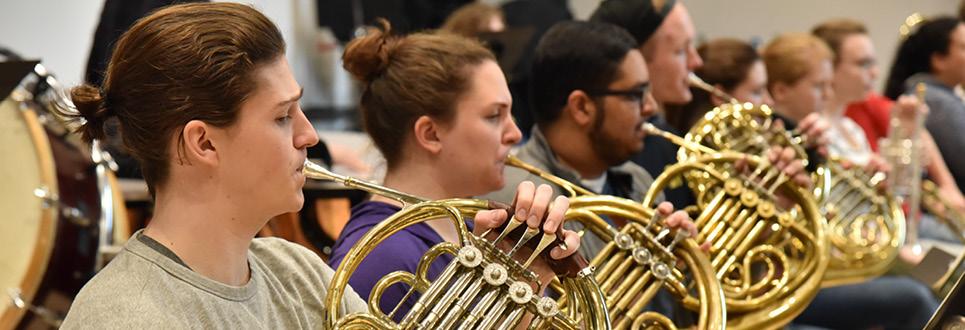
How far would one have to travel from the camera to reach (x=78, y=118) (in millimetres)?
1478

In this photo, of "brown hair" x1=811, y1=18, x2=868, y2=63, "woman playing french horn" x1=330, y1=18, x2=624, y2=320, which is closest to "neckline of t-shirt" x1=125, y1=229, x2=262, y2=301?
"woman playing french horn" x1=330, y1=18, x2=624, y2=320

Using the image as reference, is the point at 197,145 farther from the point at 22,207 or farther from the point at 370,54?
the point at 22,207

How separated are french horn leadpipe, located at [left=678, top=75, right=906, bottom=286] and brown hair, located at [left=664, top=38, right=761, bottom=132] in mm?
345

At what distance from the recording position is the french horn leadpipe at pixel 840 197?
2.89 metres

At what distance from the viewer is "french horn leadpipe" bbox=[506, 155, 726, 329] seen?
6.65 feet

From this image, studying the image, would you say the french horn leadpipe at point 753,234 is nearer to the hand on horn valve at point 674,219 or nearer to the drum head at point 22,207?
the hand on horn valve at point 674,219

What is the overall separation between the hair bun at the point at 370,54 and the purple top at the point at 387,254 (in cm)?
25

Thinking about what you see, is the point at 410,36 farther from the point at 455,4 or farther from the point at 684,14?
the point at 455,4

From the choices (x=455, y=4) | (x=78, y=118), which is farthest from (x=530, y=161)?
(x=455, y=4)

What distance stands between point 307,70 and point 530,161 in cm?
412

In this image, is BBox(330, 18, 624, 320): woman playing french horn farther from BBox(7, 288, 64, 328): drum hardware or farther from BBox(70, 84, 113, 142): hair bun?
BBox(7, 288, 64, 328): drum hardware

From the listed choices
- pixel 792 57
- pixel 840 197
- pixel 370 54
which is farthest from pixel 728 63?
pixel 370 54

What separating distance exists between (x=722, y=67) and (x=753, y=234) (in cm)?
139

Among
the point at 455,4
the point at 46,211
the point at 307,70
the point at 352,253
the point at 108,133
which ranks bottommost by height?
the point at 307,70
